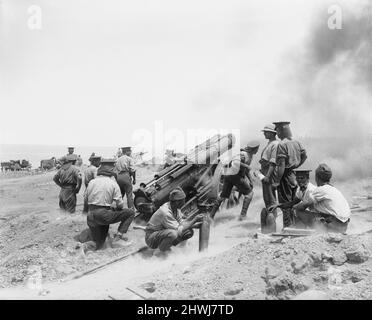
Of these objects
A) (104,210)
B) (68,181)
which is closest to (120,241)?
(104,210)

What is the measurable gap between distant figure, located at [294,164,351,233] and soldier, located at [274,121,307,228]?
1024 millimetres

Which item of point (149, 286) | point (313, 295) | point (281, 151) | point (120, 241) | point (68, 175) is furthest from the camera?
point (68, 175)

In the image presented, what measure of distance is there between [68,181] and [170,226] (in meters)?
4.75

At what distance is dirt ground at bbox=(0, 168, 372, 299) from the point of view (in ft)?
18.7

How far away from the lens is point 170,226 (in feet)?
24.2

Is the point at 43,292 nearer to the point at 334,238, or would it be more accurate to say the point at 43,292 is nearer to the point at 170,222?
the point at 170,222

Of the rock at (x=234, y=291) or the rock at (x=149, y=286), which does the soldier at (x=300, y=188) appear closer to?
the rock at (x=234, y=291)

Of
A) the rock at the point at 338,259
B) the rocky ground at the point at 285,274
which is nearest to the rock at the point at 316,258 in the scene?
the rocky ground at the point at 285,274

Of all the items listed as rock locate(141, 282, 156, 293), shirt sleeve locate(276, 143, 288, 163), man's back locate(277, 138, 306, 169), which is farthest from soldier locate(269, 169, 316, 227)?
rock locate(141, 282, 156, 293)

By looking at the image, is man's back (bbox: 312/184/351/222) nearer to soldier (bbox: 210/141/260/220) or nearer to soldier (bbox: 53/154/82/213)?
soldier (bbox: 210/141/260/220)

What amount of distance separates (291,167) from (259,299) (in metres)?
2.94

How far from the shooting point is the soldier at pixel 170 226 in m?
7.34

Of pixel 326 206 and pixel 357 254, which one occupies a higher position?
pixel 326 206
